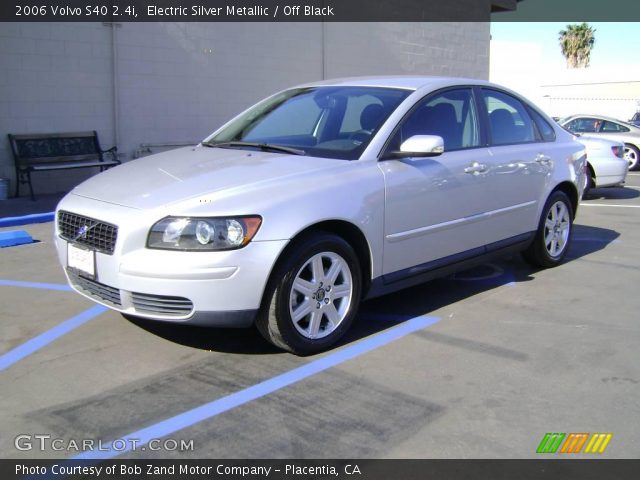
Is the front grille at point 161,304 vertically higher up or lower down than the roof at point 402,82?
lower down

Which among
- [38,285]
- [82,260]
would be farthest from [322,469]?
[38,285]

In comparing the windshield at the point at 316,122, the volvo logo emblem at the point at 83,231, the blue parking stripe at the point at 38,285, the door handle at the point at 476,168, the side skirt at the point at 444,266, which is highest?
the windshield at the point at 316,122

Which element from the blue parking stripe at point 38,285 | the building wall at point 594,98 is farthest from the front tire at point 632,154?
the building wall at point 594,98

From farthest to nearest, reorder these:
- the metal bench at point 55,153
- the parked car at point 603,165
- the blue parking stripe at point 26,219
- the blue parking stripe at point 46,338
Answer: the parked car at point 603,165, the metal bench at point 55,153, the blue parking stripe at point 26,219, the blue parking stripe at point 46,338

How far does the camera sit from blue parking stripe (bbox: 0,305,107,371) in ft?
13.8

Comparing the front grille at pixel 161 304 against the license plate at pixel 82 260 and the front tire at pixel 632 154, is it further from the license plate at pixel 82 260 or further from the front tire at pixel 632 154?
the front tire at pixel 632 154

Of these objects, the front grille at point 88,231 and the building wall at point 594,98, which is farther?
the building wall at point 594,98

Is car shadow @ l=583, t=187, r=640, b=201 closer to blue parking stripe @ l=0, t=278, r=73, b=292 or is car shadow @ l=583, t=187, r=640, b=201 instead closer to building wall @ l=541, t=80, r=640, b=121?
blue parking stripe @ l=0, t=278, r=73, b=292

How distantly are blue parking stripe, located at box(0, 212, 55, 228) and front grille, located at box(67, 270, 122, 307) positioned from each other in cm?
454

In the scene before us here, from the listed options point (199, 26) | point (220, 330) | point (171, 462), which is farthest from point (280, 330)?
point (199, 26)

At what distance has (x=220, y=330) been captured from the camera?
4.69 m

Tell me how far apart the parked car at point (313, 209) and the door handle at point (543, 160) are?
0.01 meters

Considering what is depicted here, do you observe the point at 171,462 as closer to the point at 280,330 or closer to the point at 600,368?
the point at 280,330
